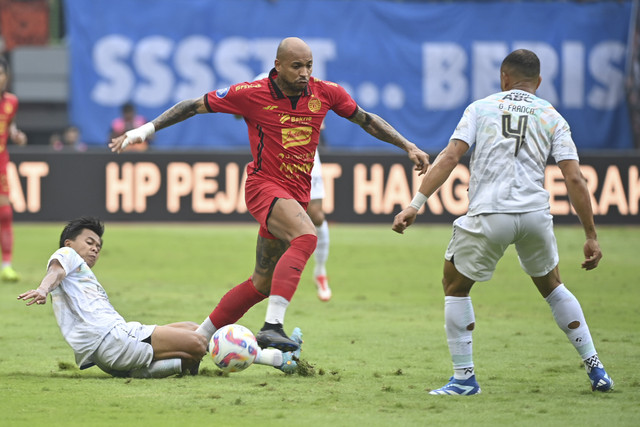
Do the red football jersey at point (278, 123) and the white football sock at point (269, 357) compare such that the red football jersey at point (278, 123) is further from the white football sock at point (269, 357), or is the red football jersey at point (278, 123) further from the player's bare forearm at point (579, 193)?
the player's bare forearm at point (579, 193)

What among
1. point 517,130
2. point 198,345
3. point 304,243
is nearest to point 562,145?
point 517,130

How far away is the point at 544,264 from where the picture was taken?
21.1 feet

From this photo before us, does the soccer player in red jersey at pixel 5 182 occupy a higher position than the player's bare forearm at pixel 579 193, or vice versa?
the player's bare forearm at pixel 579 193

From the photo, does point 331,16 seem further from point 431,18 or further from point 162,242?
point 162,242

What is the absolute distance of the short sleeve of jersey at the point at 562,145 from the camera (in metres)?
6.34

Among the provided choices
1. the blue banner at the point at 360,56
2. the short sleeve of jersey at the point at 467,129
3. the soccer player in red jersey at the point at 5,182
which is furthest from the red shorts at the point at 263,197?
the blue banner at the point at 360,56

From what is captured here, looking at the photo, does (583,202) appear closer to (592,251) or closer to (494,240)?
(592,251)

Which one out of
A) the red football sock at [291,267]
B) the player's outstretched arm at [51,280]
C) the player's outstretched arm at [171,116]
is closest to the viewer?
the player's outstretched arm at [51,280]

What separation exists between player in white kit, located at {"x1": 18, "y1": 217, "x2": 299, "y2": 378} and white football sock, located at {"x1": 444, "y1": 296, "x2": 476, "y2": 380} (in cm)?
120

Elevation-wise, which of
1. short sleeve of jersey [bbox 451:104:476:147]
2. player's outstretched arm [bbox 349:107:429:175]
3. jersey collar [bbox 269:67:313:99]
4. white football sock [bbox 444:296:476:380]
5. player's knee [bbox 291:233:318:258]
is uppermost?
jersey collar [bbox 269:67:313:99]

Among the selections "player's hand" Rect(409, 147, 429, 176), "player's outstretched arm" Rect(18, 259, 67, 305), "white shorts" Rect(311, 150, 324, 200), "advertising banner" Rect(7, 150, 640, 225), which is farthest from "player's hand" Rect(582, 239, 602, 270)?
"advertising banner" Rect(7, 150, 640, 225)

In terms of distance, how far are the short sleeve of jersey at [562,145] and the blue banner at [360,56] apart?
18099 millimetres

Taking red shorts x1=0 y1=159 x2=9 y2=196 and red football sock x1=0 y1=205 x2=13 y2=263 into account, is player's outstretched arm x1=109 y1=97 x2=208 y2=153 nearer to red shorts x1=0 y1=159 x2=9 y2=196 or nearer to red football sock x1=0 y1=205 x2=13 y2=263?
red shorts x1=0 y1=159 x2=9 y2=196

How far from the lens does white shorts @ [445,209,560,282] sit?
6.26 meters
